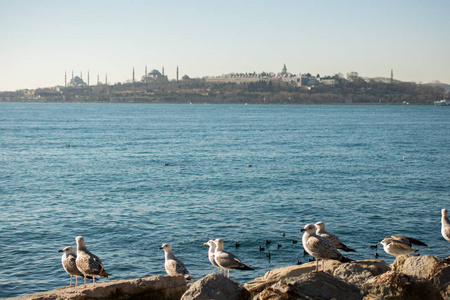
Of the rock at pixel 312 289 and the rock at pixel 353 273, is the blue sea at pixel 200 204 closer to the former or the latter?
the rock at pixel 353 273

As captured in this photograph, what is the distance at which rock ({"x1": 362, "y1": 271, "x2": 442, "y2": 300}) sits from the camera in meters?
8.63

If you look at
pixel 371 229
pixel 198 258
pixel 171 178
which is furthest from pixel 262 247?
pixel 171 178

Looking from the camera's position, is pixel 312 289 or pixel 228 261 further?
pixel 228 261

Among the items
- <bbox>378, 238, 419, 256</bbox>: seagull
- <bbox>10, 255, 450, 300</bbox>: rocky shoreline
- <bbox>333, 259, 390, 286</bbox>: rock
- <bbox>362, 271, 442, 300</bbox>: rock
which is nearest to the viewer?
<bbox>10, 255, 450, 300</bbox>: rocky shoreline

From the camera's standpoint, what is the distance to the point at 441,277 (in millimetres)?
9578

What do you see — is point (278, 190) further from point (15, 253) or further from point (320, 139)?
point (320, 139)

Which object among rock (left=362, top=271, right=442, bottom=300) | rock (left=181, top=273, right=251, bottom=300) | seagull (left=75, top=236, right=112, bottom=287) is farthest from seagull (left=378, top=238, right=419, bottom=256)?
seagull (left=75, top=236, right=112, bottom=287)

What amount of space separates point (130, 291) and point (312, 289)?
135 inches

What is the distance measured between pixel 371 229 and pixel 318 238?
11925 millimetres

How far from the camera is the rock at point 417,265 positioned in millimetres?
10023

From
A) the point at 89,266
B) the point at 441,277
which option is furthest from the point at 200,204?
the point at 441,277

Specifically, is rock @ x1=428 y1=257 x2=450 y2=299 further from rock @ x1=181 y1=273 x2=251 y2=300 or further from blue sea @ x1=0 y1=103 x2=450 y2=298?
blue sea @ x1=0 y1=103 x2=450 y2=298

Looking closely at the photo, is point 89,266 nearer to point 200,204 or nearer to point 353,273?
point 353,273

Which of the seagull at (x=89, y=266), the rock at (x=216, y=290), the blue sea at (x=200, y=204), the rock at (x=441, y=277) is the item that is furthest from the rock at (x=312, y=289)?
the blue sea at (x=200, y=204)
